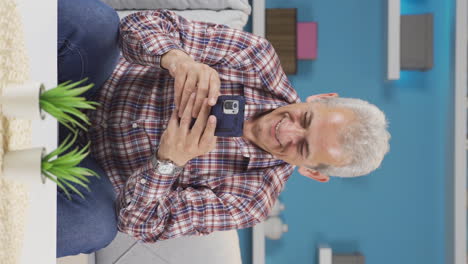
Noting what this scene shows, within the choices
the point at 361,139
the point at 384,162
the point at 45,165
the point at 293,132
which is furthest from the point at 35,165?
the point at 384,162

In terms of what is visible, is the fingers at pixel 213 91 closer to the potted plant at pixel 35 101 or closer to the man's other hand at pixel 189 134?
the man's other hand at pixel 189 134

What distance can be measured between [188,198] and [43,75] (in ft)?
2.18

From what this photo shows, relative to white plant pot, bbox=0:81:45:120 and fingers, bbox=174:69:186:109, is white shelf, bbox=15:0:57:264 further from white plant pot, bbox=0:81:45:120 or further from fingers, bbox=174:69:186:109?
fingers, bbox=174:69:186:109

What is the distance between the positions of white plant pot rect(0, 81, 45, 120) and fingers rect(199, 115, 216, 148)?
47 cm

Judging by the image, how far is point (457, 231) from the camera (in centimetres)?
186

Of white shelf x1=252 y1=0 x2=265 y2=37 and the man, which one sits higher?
white shelf x1=252 y1=0 x2=265 y2=37

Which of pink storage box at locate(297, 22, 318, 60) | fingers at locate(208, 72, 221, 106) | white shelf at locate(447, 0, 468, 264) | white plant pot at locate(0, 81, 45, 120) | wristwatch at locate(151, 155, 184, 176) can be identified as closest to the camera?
white plant pot at locate(0, 81, 45, 120)

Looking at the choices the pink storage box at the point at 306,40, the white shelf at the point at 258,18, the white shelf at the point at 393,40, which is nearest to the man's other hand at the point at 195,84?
the white shelf at the point at 258,18

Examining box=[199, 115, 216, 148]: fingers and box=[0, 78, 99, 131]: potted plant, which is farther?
box=[199, 115, 216, 148]: fingers

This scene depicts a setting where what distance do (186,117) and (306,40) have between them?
1.13 m

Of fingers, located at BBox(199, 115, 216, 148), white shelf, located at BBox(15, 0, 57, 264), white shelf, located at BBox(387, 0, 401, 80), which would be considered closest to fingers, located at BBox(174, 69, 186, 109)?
fingers, located at BBox(199, 115, 216, 148)

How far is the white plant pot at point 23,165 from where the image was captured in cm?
60

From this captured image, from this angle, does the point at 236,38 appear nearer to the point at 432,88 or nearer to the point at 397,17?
the point at 397,17

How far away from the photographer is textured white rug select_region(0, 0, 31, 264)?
0.61m
